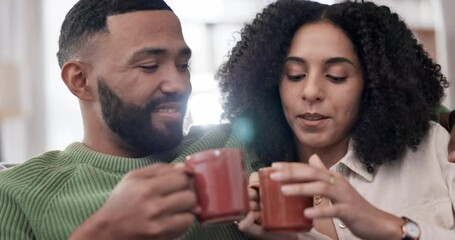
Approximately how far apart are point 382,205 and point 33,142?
8.84 feet

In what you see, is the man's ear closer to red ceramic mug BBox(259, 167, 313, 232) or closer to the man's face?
the man's face

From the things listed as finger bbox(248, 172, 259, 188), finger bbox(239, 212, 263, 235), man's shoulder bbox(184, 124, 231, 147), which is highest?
man's shoulder bbox(184, 124, 231, 147)

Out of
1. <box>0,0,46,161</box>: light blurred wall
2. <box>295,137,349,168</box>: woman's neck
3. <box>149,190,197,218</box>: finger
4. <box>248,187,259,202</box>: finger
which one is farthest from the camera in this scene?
<box>0,0,46,161</box>: light blurred wall

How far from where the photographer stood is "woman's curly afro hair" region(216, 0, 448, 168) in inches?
53.0

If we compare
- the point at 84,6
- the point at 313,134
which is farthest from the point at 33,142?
the point at 313,134

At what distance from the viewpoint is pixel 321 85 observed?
1.31 meters

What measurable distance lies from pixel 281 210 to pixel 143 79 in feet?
1.51

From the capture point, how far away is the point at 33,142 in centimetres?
358

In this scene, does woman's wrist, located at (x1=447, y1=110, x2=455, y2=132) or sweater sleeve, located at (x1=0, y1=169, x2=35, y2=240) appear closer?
sweater sleeve, located at (x1=0, y1=169, x2=35, y2=240)

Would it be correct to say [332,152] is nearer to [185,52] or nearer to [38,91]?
[185,52]

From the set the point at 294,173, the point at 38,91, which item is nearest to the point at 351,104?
the point at 294,173

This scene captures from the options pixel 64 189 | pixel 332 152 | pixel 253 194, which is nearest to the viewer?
pixel 253 194

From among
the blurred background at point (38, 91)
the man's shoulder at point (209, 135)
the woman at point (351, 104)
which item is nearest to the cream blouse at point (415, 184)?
the woman at point (351, 104)

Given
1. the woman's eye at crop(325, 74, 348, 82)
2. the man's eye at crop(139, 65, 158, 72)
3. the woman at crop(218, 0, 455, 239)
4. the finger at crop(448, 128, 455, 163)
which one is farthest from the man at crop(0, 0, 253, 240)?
the finger at crop(448, 128, 455, 163)
